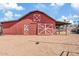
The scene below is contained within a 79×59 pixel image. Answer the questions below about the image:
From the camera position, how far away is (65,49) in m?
4.41

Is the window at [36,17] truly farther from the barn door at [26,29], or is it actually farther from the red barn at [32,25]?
the barn door at [26,29]

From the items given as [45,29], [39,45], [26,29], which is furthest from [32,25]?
[39,45]

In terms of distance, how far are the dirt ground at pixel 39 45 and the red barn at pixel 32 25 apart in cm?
10

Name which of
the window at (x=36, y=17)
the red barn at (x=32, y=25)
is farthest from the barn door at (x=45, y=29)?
the window at (x=36, y=17)

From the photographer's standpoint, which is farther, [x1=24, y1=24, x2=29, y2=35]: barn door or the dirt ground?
[x1=24, y1=24, x2=29, y2=35]: barn door

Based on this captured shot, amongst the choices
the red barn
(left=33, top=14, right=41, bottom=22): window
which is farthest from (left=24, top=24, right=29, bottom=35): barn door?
(left=33, top=14, right=41, bottom=22): window

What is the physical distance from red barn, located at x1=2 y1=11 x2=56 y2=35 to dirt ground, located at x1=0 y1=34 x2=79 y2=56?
96 mm

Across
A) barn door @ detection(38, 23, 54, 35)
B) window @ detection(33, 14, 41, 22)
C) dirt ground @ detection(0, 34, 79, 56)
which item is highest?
window @ detection(33, 14, 41, 22)

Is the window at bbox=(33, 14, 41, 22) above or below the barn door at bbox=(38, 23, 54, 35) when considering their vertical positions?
above

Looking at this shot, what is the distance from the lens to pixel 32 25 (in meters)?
4.50

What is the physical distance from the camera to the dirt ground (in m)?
4.35

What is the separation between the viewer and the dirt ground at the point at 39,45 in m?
4.35

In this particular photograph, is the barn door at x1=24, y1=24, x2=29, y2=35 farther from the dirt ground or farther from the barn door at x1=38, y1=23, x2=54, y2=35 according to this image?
the barn door at x1=38, y1=23, x2=54, y2=35

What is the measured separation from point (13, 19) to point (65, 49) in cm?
113
